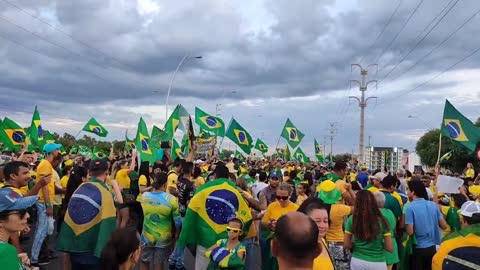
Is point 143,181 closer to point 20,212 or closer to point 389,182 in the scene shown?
point 389,182

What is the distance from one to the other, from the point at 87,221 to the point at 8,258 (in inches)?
81.4

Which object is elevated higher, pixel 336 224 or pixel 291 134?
pixel 291 134

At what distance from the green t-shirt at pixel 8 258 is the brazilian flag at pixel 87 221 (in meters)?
1.89

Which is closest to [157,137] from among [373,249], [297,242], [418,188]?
[418,188]

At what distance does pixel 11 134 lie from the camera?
1711cm

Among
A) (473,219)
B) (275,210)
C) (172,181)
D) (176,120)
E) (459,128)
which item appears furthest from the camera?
(176,120)

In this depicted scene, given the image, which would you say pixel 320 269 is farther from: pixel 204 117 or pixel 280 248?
pixel 204 117

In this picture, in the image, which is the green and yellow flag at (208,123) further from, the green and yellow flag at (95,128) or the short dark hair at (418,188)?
the short dark hair at (418,188)

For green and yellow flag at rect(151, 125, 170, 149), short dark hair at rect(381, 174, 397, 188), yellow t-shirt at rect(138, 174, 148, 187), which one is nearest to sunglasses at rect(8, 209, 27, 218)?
short dark hair at rect(381, 174, 397, 188)

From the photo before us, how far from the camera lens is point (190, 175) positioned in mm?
8734

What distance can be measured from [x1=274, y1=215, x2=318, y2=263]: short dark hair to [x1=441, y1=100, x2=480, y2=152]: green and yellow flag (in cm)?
1084

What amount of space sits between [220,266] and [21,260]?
2211 mm

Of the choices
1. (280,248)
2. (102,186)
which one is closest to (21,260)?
(102,186)

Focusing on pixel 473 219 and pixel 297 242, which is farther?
pixel 473 219
